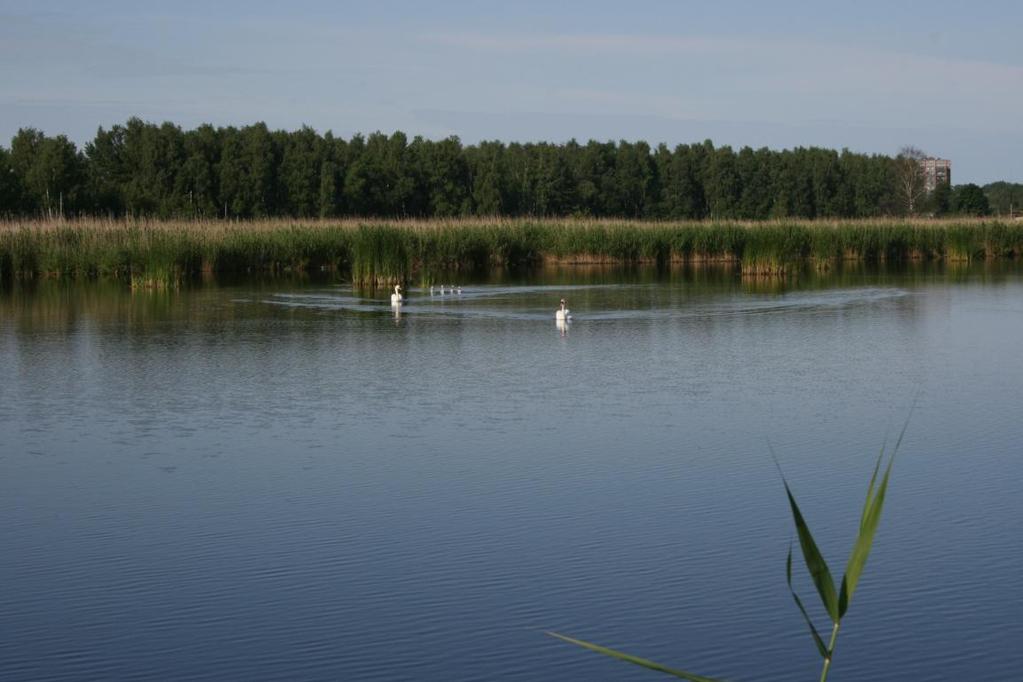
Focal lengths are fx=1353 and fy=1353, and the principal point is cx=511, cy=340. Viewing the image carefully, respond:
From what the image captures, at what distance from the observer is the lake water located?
516cm

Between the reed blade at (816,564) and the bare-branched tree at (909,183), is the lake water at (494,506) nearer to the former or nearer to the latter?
the reed blade at (816,564)

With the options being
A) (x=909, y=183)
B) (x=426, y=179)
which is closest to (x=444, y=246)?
(x=426, y=179)

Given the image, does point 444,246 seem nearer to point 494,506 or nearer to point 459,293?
point 459,293

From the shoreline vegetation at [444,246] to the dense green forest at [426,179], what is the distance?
1193 centimetres

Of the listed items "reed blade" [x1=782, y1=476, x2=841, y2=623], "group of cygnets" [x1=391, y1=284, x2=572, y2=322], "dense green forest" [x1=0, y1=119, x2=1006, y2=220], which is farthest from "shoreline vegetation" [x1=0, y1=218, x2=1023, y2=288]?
"reed blade" [x1=782, y1=476, x2=841, y2=623]

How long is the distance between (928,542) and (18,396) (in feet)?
25.0

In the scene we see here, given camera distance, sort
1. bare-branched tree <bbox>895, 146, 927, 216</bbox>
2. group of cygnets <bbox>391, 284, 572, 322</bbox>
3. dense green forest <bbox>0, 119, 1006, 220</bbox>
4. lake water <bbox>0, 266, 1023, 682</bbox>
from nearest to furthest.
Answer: lake water <bbox>0, 266, 1023, 682</bbox> < group of cygnets <bbox>391, 284, 572, 322</bbox> < dense green forest <bbox>0, 119, 1006, 220</bbox> < bare-branched tree <bbox>895, 146, 927, 216</bbox>

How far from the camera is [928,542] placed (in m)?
6.46

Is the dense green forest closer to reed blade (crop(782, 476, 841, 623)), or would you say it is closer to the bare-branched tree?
the bare-branched tree

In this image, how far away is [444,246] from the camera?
3225 cm

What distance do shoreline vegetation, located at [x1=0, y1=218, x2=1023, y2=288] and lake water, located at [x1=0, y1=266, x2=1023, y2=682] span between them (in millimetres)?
12976

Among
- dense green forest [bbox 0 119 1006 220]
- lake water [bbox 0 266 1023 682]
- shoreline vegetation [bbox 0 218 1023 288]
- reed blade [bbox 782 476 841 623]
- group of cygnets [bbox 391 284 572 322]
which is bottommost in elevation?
lake water [bbox 0 266 1023 682]

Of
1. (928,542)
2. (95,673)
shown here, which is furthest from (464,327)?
(95,673)

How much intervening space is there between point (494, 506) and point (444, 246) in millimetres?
25325
